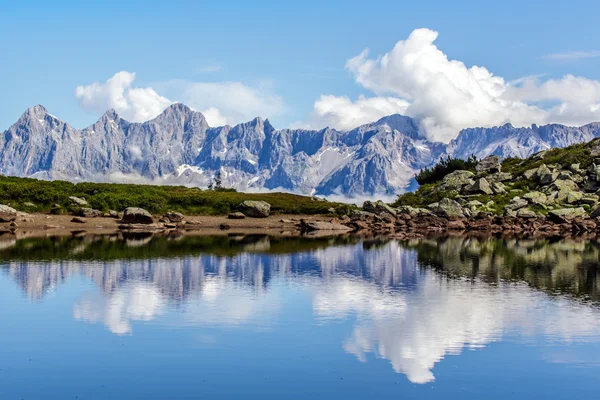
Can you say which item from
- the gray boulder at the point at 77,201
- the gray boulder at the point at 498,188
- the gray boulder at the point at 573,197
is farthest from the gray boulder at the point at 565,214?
the gray boulder at the point at 77,201

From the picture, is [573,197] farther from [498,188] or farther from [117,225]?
[117,225]

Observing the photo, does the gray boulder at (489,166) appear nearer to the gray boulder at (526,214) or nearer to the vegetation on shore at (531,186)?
the vegetation on shore at (531,186)

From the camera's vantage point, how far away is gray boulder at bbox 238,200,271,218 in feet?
360

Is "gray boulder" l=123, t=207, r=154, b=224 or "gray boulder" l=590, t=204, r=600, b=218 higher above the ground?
"gray boulder" l=590, t=204, r=600, b=218

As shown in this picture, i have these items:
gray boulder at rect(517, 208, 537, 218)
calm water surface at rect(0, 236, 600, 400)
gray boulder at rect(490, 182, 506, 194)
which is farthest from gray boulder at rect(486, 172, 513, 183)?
calm water surface at rect(0, 236, 600, 400)

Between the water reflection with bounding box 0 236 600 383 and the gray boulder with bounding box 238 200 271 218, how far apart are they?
140ft

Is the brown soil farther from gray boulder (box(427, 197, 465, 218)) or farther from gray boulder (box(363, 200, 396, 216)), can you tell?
gray boulder (box(427, 197, 465, 218))

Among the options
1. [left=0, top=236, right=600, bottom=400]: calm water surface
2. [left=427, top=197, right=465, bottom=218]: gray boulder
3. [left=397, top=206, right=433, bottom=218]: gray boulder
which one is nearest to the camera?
[left=0, top=236, right=600, bottom=400]: calm water surface

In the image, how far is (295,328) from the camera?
92.4ft

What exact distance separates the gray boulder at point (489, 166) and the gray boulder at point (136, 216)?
2577 inches

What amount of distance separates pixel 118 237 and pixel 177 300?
43943 mm

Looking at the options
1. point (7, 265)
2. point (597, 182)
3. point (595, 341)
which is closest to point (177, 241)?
point (7, 265)

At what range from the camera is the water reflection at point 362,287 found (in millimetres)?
27547

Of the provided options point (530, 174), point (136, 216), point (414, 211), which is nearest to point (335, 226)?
point (414, 211)
